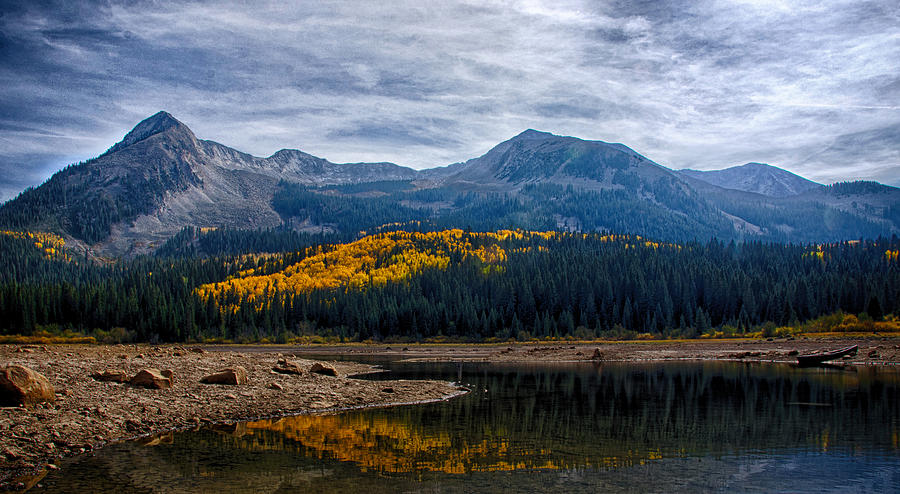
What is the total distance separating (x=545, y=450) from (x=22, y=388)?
21.6 meters

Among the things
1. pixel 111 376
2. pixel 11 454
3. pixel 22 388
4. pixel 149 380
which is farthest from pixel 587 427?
pixel 111 376

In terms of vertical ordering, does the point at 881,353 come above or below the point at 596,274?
below

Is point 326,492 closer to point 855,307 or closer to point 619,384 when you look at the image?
point 619,384

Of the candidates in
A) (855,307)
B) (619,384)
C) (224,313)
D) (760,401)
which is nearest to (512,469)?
(760,401)

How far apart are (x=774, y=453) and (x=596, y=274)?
138 metres

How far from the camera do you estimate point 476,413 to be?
34.2 m

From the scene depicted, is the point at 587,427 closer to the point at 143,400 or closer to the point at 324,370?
the point at 143,400

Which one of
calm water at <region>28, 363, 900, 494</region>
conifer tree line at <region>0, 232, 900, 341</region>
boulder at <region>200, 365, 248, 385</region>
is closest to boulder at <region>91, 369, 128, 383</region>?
boulder at <region>200, 365, 248, 385</region>

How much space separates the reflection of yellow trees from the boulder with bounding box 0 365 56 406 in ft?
27.6

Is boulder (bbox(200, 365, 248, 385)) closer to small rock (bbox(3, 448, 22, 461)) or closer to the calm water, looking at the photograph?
the calm water

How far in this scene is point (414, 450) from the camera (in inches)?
954

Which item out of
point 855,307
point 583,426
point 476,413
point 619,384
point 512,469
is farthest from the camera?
point 855,307

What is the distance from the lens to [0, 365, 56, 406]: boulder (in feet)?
81.3

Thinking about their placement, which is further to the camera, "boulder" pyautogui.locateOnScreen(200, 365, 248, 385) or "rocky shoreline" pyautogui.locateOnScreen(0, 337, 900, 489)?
"boulder" pyautogui.locateOnScreen(200, 365, 248, 385)
